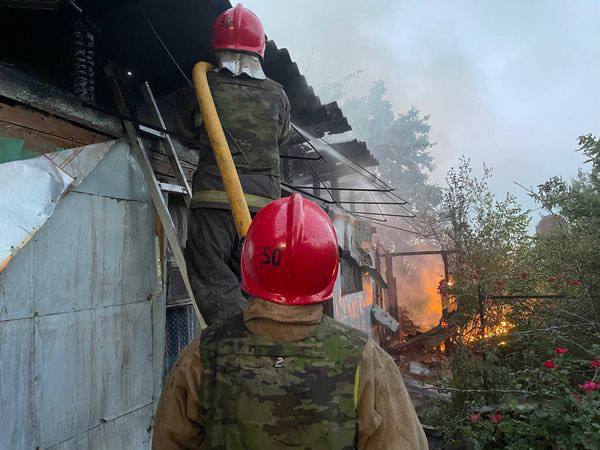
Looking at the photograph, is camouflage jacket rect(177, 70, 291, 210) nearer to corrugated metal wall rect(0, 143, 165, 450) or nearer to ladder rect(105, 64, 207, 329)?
ladder rect(105, 64, 207, 329)

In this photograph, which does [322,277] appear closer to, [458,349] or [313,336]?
[313,336]

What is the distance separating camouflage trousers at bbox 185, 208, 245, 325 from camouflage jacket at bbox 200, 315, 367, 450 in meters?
1.06

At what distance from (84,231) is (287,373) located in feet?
7.33

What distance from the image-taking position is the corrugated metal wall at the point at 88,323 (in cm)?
Result: 230

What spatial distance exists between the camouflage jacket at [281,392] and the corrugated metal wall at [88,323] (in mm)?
1594

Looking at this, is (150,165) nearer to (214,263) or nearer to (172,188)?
(172,188)

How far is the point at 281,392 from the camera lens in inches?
54.5

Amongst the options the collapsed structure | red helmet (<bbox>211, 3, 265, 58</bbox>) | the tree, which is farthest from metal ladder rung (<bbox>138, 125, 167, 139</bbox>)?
the tree

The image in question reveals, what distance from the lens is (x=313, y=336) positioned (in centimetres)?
147

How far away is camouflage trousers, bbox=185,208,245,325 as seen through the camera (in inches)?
99.7

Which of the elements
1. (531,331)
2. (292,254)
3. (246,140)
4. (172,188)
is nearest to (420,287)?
(531,331)

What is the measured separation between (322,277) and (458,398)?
4.91 m

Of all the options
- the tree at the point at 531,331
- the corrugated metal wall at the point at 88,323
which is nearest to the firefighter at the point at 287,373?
the corrugated metal wall at the point at 88,323

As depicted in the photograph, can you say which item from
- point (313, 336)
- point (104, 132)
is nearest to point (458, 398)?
point (313, 336)
